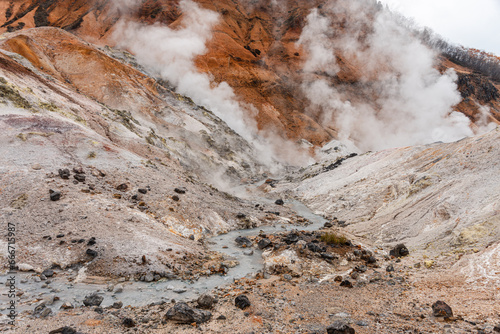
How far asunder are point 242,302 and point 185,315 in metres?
1.54

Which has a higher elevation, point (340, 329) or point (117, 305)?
point (340, 329)

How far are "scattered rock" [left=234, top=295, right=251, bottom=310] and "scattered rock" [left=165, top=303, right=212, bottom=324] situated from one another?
91 cm

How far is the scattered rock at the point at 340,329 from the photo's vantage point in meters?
6.01

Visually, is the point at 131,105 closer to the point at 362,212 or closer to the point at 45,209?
the point at 45,209

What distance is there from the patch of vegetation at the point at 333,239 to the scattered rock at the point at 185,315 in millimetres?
6995

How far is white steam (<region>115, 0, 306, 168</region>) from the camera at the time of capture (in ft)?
171

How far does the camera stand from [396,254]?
1202cm

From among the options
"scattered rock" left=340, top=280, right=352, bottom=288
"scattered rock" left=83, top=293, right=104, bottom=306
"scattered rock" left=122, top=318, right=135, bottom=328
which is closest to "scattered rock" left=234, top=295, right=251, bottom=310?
"scattered rock" left=122, top=318, right=135, bottom=328

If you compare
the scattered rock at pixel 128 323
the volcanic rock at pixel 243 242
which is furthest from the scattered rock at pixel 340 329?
the volcanic rock at pixel 243 242

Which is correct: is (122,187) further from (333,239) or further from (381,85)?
(381,85)

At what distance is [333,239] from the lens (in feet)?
41.1

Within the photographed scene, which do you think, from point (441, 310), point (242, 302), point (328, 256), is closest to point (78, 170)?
point (242, 302)

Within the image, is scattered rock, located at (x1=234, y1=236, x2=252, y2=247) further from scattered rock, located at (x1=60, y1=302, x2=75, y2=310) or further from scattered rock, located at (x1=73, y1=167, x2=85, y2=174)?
scattered rock, located at (x1=73, y1=167, x2=85, y2=174)

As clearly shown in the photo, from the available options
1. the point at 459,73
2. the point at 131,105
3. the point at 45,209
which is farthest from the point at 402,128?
the point at 45,209
